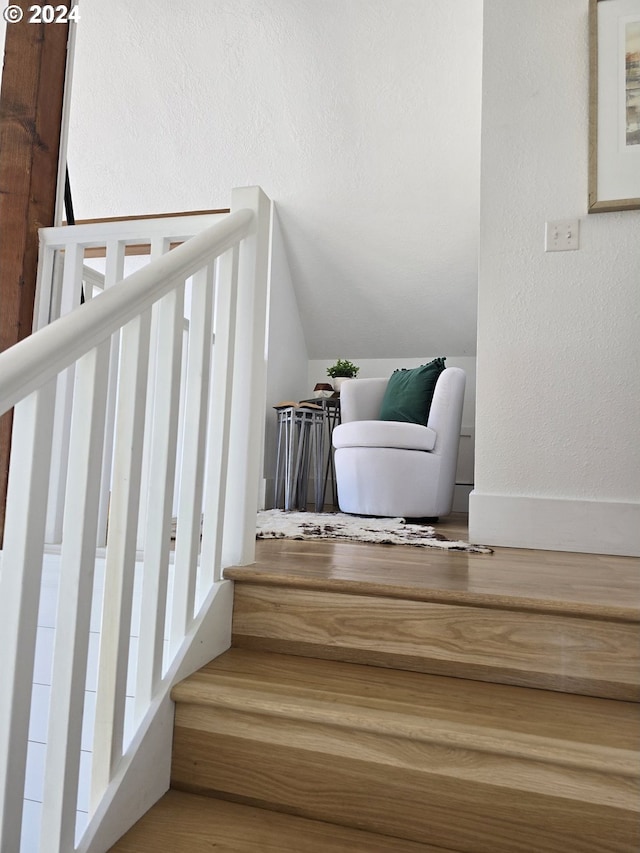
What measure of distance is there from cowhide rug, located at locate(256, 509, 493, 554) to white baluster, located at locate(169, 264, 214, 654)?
1.04 meters

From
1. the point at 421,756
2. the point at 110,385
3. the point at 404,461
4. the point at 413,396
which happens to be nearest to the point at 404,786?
the point at 421,756

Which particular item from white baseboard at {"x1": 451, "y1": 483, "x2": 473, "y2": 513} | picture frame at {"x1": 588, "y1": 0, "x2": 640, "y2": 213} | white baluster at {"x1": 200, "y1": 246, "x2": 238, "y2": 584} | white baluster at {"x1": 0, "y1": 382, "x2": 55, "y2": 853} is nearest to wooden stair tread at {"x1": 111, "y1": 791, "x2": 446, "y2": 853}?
white baluster at {"x1": 0, "y1": 382, "x2": 55, "y2": 853}

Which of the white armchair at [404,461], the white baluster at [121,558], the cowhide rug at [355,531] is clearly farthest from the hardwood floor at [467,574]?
the white armchair at [404,461]

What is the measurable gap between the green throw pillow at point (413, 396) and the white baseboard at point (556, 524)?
128 centimetres

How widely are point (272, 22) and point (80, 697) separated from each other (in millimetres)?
3439

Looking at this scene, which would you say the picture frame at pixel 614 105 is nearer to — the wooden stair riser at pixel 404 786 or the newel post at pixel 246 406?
the newel post at pixel 246 406

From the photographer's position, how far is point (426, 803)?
969mm

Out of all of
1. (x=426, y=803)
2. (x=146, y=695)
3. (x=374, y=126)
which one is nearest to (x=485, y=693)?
(x=426, y=803)

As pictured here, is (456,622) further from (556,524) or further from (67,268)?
(67,268)

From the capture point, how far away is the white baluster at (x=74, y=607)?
85 cm

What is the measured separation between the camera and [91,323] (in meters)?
0.87

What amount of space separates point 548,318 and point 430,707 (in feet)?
5.17

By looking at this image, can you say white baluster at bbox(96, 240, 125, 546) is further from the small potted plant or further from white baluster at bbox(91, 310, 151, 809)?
the small potted plant

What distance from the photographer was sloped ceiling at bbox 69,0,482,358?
10.4 feet
